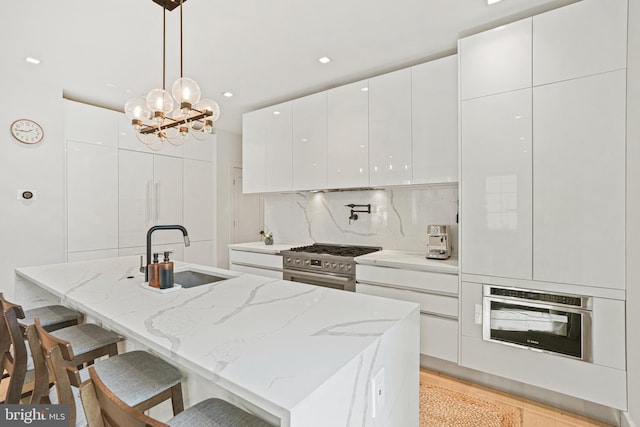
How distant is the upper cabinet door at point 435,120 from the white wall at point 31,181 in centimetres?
359

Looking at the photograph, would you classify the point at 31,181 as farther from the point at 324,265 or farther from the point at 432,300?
the point at 432,300

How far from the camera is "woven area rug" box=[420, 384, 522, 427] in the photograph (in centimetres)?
190

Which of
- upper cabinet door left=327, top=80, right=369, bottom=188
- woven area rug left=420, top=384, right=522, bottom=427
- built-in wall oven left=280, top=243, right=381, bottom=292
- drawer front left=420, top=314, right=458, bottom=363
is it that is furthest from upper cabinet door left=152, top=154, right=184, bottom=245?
woven area rug left=420, top=384, right=522, bottom=427

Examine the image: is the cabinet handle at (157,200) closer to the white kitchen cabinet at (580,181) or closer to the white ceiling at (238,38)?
the white ceiling at (238,38)

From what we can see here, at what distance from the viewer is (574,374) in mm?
1929

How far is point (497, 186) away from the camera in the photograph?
2193 mm

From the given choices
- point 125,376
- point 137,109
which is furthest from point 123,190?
point 125,376

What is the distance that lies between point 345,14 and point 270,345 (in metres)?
2.12

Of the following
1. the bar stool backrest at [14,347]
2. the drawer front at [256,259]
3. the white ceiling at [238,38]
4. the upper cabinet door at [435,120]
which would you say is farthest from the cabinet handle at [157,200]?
the upper cabinet door at [435,120]

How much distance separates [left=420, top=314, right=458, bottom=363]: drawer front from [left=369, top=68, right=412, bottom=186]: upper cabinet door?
118cm

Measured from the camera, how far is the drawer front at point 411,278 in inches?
94.2

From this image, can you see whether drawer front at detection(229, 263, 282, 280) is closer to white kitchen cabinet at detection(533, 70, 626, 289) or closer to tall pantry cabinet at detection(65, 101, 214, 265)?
tall pantry cabinet at detection(65, 101, 214, 265)

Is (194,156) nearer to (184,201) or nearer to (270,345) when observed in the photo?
(184,201)

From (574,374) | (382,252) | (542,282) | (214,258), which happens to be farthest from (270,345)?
(214,258)
